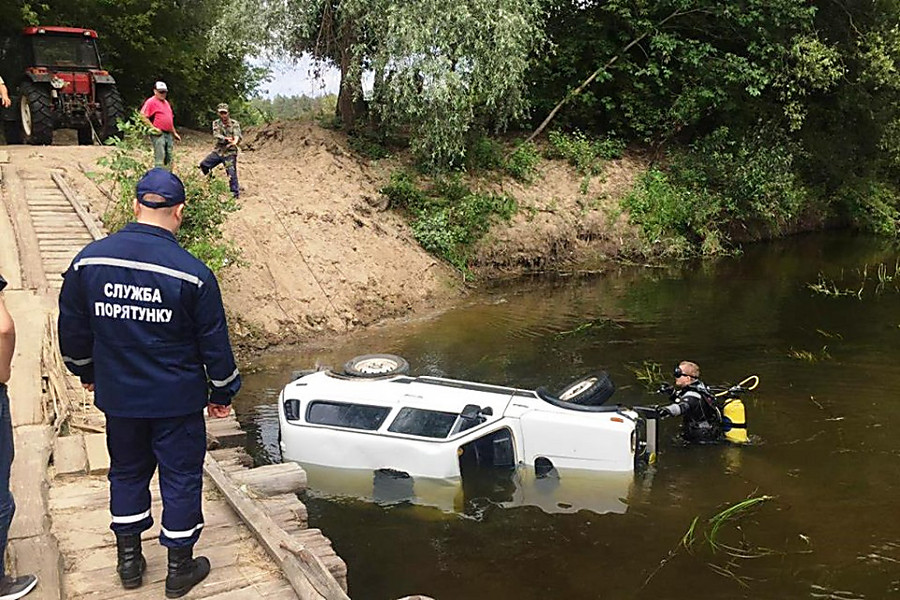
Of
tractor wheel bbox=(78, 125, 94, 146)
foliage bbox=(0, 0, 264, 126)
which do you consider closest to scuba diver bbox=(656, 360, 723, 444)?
foliage bbox=(0, 0, 264, 126)

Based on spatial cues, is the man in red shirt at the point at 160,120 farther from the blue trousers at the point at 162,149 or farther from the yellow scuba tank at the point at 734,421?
the yellow scuba tank at the point at 734,421

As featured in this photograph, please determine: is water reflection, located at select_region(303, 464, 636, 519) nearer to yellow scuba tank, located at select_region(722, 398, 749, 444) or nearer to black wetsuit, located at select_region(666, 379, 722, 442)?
black wetsuit, located at select_region(666, 379, 722, 442)

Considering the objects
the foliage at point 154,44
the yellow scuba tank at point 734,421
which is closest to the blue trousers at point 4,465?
the yellow scuba tank at point 734,421

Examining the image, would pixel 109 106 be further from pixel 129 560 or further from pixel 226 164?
pixel 129 560

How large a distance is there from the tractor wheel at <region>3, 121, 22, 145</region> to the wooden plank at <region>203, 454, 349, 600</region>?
→ 54.6ft

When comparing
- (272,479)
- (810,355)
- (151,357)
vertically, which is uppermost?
(151,357)

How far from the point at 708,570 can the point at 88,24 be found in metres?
21.5

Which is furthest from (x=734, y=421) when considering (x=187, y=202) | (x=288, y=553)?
(x=187, y=202)

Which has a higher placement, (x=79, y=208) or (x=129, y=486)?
(x=79, y=208)

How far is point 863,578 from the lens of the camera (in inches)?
253

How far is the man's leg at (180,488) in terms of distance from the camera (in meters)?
3.91

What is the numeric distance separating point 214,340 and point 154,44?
66.0ft

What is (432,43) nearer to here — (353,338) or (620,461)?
(353,338)

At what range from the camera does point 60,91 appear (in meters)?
17.5
